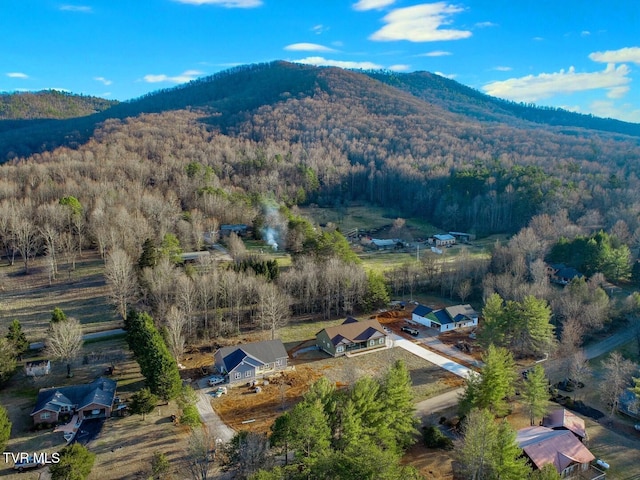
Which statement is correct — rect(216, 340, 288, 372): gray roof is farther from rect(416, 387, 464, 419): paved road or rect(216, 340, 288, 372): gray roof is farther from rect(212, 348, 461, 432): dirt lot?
rect(416, 387, 464, 419): paved road

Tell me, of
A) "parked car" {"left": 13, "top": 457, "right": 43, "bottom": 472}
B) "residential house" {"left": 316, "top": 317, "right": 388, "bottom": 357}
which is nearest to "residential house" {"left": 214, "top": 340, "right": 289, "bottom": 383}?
"residential house" {"left": 316, "top": 317, "right": 388, "bottom": 357}

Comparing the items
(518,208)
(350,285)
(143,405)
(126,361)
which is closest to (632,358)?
(350,285)

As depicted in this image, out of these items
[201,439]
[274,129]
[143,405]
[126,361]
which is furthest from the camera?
[274,129]

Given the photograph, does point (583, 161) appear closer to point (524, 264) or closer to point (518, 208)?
point (518, 208)

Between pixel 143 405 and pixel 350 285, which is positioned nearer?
pixel 143 405

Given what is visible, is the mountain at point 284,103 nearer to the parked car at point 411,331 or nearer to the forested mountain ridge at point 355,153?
the forested mountain ridge at point 355,153

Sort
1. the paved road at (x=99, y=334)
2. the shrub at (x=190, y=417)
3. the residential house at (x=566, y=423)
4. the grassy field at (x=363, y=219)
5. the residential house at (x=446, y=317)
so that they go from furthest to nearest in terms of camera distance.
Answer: the grassy field at (x=363, y=219)
the residential house at (x=446, y=317)
the paved road at (x=99, y=334)
the residential house at (x=566, y=423)
the shrub at (x=190, y=417)

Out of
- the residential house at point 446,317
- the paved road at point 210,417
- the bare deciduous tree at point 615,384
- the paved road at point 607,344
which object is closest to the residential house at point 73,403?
the paved road at point 210,417
